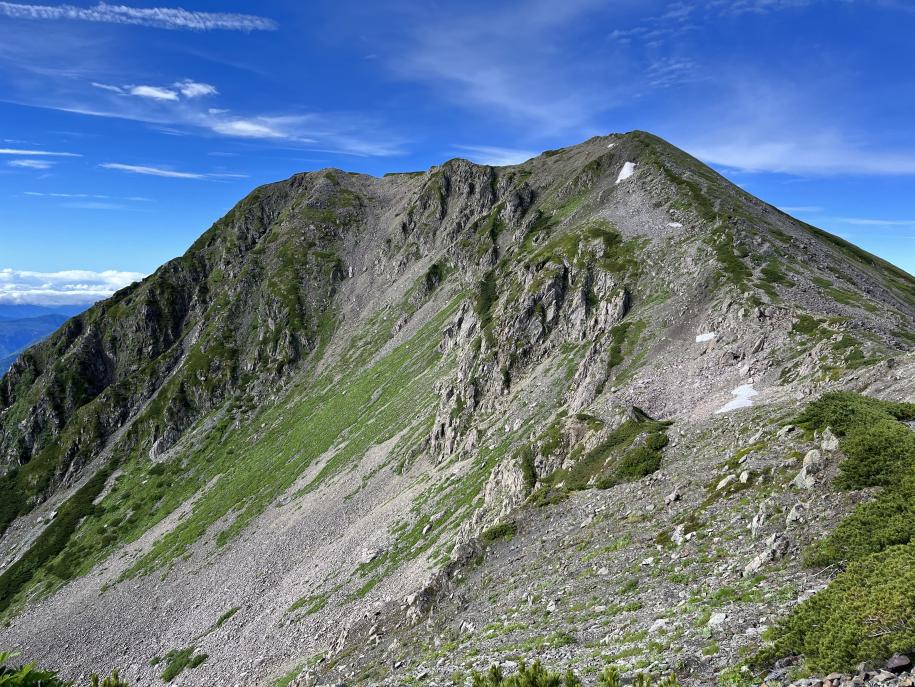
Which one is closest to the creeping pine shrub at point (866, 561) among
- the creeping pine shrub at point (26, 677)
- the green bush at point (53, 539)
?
the creeping pine shrub at point (26, 677)

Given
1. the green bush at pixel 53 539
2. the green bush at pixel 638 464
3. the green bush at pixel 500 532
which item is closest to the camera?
the green bush at pixel 638 464

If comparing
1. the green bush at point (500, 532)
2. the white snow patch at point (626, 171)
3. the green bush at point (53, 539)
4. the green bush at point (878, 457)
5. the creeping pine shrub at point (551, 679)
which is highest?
the white snow patch at point (626, 171)

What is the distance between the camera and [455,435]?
237 feet

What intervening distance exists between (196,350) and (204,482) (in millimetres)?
55314

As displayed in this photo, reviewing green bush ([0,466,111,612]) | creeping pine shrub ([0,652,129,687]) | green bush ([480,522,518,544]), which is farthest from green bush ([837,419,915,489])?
green bush ([0,466,111,612])

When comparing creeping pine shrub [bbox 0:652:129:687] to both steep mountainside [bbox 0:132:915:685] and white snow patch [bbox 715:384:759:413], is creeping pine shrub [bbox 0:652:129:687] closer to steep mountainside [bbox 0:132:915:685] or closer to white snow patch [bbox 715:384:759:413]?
steep mountainside [bbox 0:132:915:685]

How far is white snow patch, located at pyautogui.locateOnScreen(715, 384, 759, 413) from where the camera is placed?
37756 mm

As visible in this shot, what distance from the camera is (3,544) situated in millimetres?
121688

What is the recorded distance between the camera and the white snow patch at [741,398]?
37756 millimetres

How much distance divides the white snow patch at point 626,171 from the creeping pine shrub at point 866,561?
95177 millimetres

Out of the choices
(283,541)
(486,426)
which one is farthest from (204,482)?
(486,426)

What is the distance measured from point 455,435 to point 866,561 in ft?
196

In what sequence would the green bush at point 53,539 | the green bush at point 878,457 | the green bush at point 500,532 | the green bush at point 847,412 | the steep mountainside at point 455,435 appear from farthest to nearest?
the green bush at point 53,539, the green bush at point 500,532, the steep mountainside at point 455,435, the green bush at point 847,412, the green bush at point 878,457

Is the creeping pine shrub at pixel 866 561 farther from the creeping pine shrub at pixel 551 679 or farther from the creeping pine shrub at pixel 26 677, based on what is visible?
the creeping pine shrub at pixel 26 677
